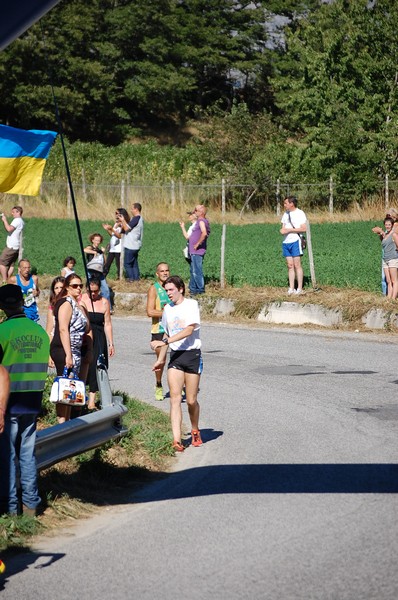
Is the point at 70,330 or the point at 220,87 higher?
the point at 220,87

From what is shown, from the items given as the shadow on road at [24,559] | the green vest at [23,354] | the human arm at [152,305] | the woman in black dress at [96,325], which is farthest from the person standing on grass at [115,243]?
the shadow on road at [24,559]

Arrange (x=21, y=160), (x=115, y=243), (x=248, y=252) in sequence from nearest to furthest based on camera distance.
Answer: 1. (x=21, y=160)
2. (x=115, y=243)
3. (x=248, y=252)

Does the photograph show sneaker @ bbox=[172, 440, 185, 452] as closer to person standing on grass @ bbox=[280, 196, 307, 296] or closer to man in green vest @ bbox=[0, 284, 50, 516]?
man in green vest @ bbox=[0, 284, 50, 516]

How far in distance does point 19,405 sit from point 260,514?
6.97 feet

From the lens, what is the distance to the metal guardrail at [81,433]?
9.39 meters

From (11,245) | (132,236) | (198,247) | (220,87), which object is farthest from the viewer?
(220,87)

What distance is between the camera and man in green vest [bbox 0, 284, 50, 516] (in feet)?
29.3

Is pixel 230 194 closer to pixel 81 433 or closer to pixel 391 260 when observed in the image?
pixel 391 260

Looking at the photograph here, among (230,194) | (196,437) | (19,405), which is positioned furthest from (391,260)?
(230,194)

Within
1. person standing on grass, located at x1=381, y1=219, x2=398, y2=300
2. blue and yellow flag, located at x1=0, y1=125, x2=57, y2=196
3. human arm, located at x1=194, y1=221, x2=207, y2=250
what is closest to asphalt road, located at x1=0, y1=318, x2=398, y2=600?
blue and yellow flag, located at x1=0, y1=125, x2=57, y2=196

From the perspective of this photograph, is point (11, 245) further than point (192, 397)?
Yes

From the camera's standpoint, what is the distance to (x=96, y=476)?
10.6 metres

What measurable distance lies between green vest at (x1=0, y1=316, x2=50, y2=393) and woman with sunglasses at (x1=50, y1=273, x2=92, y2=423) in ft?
12.0

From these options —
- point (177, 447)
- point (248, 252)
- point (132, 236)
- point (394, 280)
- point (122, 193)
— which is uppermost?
point (122, 193)
